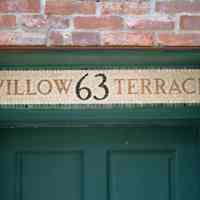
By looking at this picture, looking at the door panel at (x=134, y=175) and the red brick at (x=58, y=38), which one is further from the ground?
the red brick at (x=58, y=38)

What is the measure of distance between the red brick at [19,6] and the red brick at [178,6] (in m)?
0.61

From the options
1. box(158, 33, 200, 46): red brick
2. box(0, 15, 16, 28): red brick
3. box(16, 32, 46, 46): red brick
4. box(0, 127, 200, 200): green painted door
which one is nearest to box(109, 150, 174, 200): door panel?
box(0, 127, 200, 200): green painted door

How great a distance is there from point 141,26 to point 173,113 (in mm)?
543

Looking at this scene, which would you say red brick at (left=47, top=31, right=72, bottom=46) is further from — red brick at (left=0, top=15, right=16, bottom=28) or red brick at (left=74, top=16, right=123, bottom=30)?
red brick at (left=0, top=15, right=16, bottom=28)

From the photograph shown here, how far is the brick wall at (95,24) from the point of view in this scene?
3.51 metres

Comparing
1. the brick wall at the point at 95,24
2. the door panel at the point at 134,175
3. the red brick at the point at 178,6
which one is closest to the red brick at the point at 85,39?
the brick wall at the point at 95,24

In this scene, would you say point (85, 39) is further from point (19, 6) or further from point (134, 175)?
point (134, 175)

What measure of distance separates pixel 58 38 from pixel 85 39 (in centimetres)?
13

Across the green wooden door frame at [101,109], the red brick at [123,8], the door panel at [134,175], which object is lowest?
the door panel at [134,175]

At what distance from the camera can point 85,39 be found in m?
3.52

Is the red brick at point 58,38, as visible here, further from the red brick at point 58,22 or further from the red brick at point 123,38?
the red brick at point 123,38

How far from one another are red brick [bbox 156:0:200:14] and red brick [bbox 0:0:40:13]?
0.61 metres

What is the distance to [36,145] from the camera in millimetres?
3912

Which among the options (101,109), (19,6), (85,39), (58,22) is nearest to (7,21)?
(19,6)
